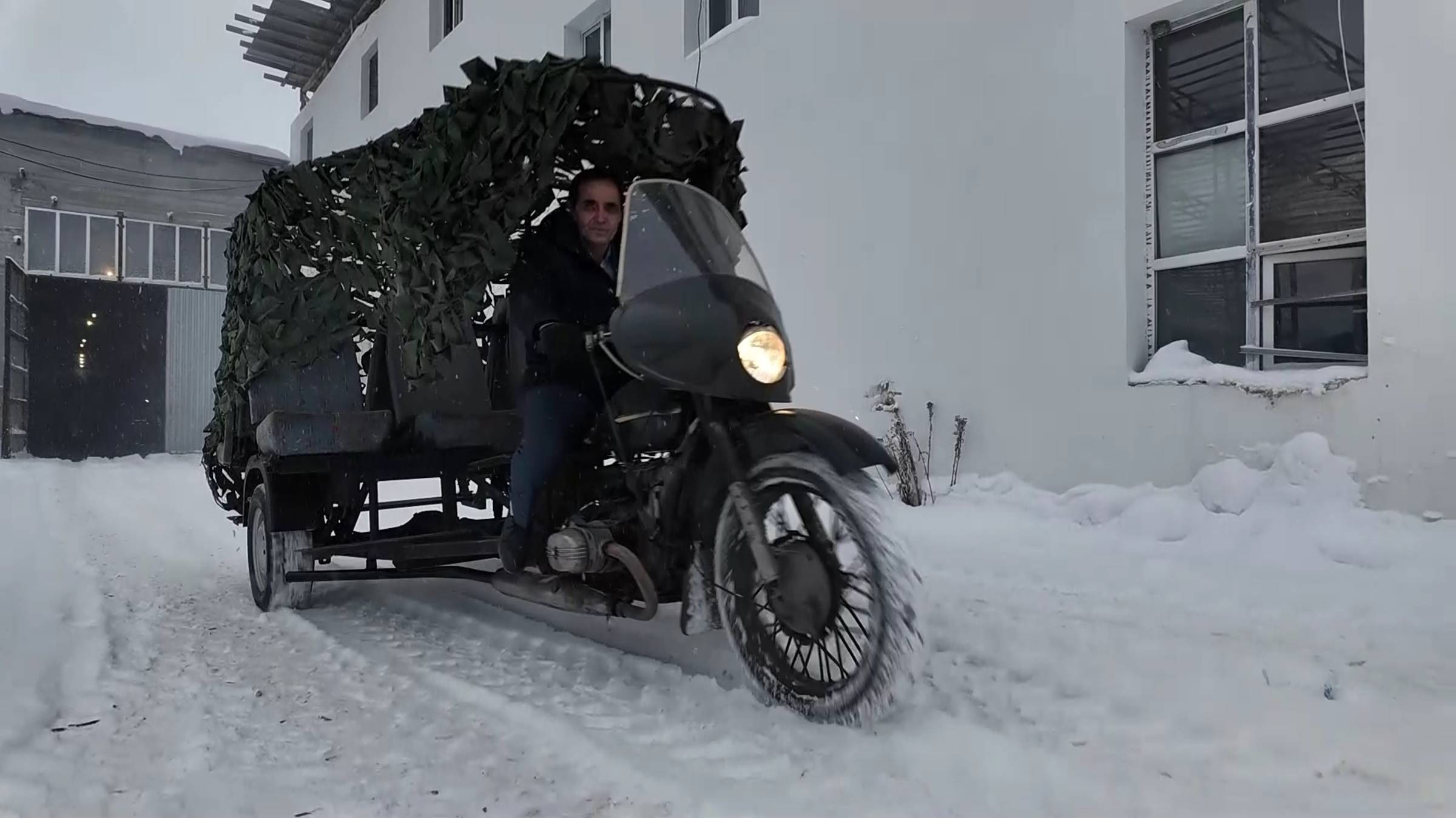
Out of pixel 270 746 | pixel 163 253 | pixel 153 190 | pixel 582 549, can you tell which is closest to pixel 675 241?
pixel 582 549

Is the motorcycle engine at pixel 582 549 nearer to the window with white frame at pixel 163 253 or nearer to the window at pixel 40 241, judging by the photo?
the window with white frame at pixel 163 253

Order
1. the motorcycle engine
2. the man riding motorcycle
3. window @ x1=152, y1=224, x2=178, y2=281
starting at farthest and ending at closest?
window @ x1=152, y1=224, x2=178, y2=281 → the man riding motorcycle → the motorcycle engine

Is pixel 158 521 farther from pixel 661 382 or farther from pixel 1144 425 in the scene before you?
pixel 1144 425

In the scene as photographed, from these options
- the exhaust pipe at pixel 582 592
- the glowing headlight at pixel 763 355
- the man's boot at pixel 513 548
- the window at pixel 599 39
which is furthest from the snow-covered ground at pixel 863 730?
the window at pixel 599 39

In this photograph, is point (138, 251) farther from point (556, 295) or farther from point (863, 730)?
point (863, 730)

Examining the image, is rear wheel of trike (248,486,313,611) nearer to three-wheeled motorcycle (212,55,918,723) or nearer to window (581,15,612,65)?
three-wheeled motorcycle (212,55,918,723)

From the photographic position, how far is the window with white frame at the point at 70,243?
1902 centimetres

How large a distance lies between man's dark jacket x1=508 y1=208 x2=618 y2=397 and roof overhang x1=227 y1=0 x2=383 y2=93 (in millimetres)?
16477

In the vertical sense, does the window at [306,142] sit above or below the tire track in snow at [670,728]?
above

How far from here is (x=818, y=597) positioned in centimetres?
243

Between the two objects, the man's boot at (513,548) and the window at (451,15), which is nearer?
the man's boot at (513,548)

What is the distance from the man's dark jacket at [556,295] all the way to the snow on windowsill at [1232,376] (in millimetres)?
3359

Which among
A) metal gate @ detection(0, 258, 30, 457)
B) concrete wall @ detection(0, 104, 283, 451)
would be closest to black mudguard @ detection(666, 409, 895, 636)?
concrete wall @ detection(0, 104, 283, 451)

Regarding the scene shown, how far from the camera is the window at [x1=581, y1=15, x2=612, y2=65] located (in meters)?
10.7
